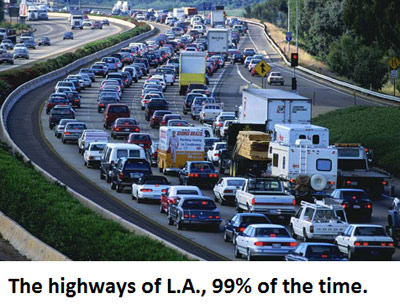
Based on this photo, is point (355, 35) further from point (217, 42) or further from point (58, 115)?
point (217, 42)

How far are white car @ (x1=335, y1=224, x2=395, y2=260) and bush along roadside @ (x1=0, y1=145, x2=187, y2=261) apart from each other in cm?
629

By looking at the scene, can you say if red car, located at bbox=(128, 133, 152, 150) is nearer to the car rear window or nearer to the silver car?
the silver car

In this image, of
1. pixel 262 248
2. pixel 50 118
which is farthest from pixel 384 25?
pixel 262 248

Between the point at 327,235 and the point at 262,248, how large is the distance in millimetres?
4681

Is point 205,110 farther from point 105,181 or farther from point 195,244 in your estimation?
point 195,244

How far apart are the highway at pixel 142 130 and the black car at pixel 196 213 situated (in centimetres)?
35

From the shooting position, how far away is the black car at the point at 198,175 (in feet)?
160

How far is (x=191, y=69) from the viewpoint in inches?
3829

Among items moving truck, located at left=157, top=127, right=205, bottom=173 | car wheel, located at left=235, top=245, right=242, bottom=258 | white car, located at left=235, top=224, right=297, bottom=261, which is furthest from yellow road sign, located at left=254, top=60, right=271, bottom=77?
white car, located at left=235, top=224, right=297, bottom=261

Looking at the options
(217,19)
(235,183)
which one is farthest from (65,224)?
(217,19)

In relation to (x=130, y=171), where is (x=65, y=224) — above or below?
above

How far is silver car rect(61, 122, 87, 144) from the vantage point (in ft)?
216

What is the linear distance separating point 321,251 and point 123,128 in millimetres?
39838

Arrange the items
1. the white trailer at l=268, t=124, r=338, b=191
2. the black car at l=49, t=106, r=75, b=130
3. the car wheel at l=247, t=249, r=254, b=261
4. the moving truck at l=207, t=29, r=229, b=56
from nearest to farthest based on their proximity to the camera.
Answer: the car wheel at l=247, t=249, r=254, b=261
the white trailer at l=268, t=124, r=338, b=191
the black car at l=49, t=106, r=75, b=130
the moving truck at l=207, t=29, r=229, b=56
